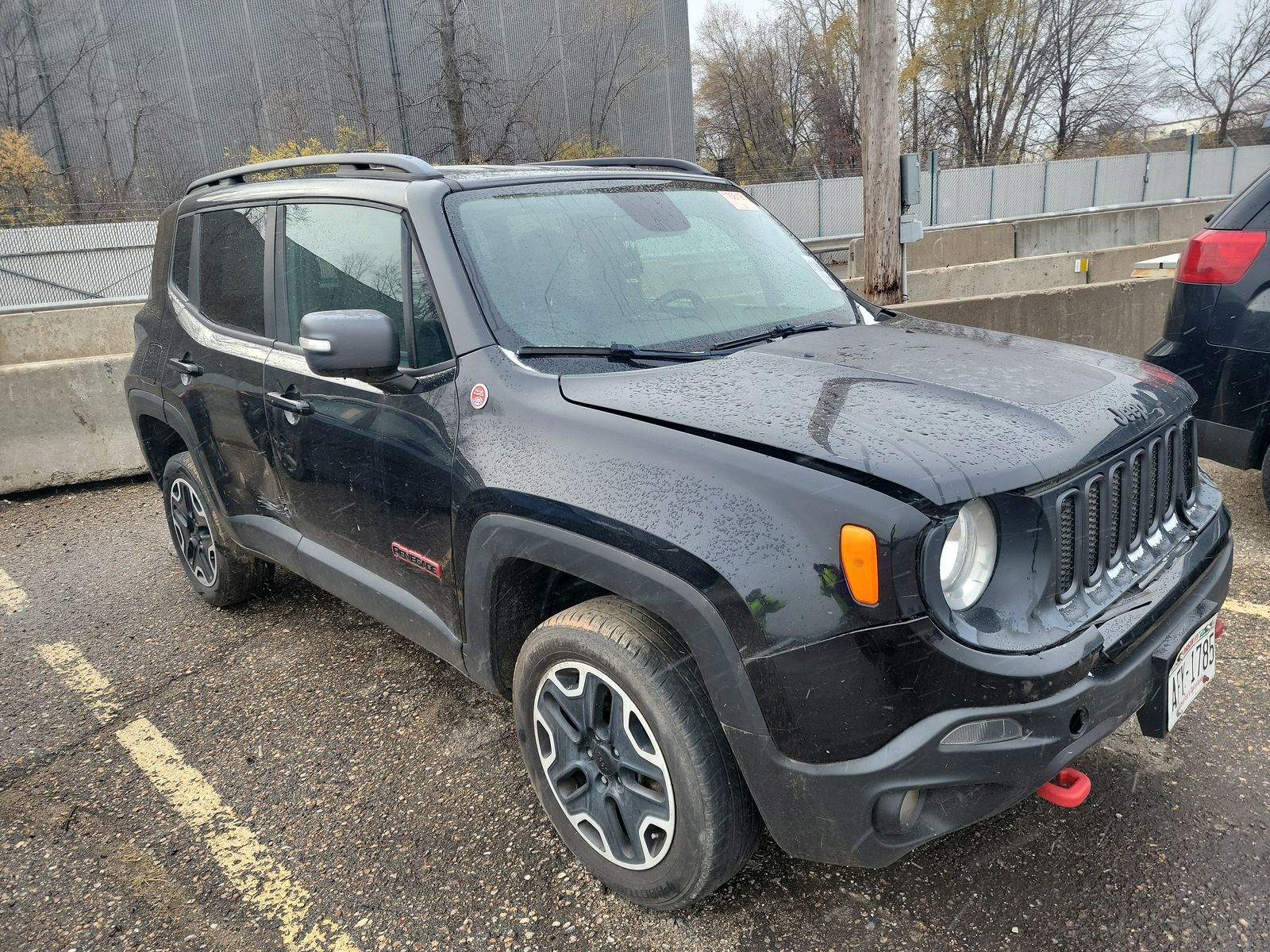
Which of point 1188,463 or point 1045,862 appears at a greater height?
point 1188,463

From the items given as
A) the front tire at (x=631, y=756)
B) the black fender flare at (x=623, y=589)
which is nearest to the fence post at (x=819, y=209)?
the black fender flare at (x=623, y=589)

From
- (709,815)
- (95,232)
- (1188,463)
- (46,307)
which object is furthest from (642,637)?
(95,232)

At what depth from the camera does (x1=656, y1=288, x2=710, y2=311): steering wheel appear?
2.83m

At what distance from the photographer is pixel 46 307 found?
11.9 m

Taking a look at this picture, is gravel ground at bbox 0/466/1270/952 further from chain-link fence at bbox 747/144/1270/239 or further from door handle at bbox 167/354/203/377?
chain-link fence at bbox 747/144/1270/239

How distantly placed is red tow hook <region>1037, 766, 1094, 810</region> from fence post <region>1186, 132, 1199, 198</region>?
37.1 metres

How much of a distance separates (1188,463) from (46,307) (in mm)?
13358

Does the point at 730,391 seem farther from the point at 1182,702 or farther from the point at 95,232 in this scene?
the point at 95,232

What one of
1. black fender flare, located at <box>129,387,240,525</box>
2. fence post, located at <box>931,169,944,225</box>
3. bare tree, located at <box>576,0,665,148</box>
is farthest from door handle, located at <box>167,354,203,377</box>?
bare tree, located at <box>576,0,665,148</box>

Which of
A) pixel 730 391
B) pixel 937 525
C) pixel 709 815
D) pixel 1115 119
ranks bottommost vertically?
pixel 709 815

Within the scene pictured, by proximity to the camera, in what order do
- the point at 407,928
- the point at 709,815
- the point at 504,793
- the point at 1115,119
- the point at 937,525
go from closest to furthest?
the point at 937,525 → the point at 709,815 → the point at 407,928 → the point at 504,793 → the point at 1115,119

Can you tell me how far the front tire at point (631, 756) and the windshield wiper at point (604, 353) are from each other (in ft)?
2.26

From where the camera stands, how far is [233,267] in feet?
12.1

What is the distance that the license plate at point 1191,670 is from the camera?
2.19 meters
